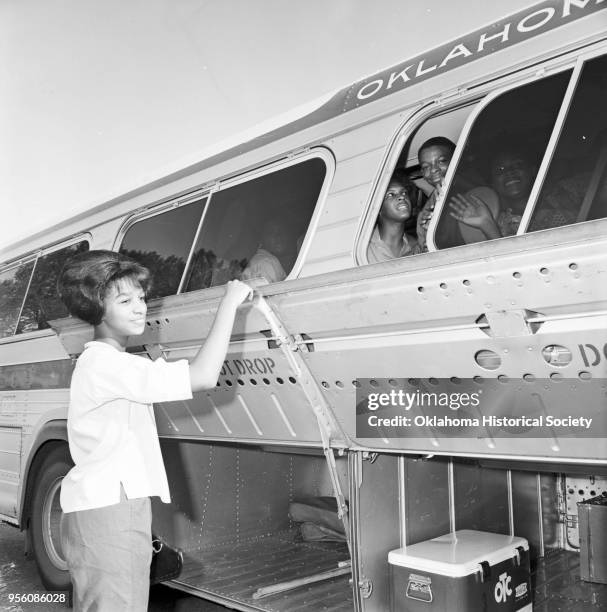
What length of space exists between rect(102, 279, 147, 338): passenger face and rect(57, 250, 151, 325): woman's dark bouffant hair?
2cm

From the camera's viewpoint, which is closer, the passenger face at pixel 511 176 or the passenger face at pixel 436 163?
the passenger face at pixel 511 176

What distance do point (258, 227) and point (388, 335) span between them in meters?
1.00

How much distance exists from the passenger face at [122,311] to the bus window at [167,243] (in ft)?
4.78

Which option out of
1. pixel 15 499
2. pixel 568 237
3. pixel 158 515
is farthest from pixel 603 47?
pixel 15 499

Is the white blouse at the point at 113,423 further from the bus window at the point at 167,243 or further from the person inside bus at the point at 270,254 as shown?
the bus window at the point at 167,243

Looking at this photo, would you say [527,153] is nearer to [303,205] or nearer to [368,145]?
[368,145]

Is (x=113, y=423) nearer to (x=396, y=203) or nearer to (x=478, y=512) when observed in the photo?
(x=396, y=203)

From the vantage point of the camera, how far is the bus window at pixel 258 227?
9.76 ft

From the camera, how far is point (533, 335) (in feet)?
7.14

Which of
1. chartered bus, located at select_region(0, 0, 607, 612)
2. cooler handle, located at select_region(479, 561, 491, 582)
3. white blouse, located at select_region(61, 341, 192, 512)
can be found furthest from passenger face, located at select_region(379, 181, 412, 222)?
cooler handle, located at select_region(479, 561, 491, 582)

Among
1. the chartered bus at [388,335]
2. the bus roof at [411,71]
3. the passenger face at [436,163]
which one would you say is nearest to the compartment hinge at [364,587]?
the chartered bus at [388,335]

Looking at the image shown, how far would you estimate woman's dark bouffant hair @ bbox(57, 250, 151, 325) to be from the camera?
6.92 feet

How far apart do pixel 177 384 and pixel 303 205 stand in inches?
51.7

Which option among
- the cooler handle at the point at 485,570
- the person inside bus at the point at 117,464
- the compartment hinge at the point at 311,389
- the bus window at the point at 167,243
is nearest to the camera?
the person inside bus at the point at 117,464
